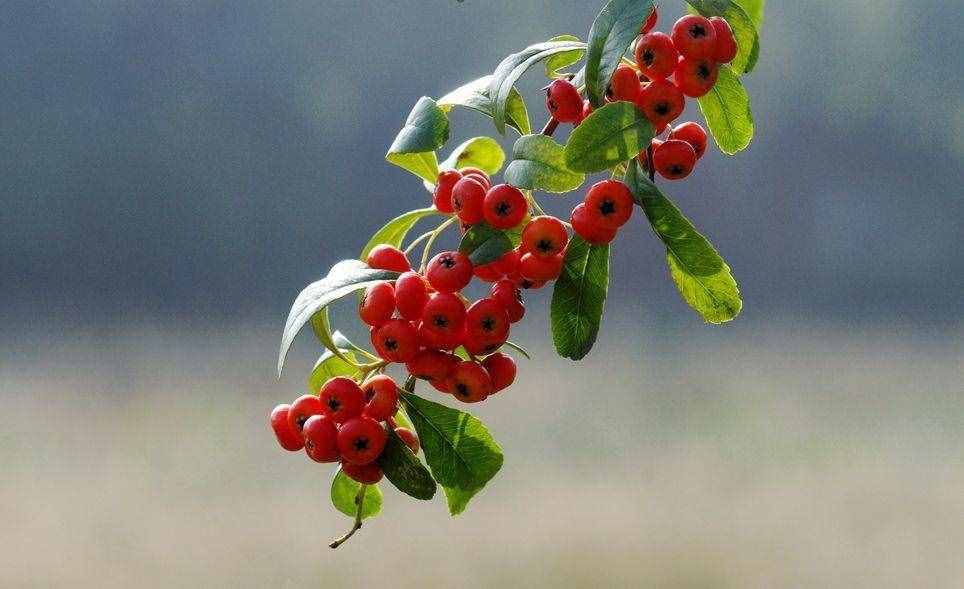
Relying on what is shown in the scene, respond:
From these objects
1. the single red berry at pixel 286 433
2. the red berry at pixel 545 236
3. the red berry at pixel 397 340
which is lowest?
the single red berry at pixel 286 433

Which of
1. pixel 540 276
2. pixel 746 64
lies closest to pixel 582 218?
pixel 540 276

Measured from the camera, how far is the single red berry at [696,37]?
0.67m

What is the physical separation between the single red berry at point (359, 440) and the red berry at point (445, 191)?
0.18m

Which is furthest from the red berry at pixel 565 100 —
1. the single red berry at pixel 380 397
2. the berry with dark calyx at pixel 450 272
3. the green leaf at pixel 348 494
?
the green leaf at pixel 348 494

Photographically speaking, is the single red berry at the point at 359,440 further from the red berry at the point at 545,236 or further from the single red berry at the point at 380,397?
the red berry at the point at 545,236

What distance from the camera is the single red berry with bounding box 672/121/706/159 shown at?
77 centimetres

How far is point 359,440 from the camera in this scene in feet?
2.24

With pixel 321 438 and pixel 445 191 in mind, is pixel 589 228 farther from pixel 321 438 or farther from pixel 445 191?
pixel 321 438

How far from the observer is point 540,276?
2.31 feet

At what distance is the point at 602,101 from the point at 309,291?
0.25m

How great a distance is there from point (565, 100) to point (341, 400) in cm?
28

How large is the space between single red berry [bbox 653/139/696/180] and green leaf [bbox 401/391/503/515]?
24cm

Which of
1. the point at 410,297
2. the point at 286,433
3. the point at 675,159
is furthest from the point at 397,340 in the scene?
the point at 675,159

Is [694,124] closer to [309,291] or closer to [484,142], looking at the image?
[484,142]
